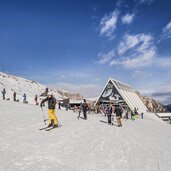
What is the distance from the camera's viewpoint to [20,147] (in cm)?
695

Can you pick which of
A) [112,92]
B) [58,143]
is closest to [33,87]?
[112,92]

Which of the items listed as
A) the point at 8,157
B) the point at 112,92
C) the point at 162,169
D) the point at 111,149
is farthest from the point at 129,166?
the point at 112,92

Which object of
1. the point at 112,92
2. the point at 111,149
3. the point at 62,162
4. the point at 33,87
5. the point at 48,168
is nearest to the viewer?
the point at 48,168

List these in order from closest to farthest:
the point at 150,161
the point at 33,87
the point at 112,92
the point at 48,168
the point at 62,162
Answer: the point at 48,168 < the point at 62,162 < the point at 150,161 < the point at 112,92 < the point at 33,87

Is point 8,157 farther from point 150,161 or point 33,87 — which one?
point 33,87

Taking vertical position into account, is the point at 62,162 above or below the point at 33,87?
below

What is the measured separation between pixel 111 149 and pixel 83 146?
3.42 feet

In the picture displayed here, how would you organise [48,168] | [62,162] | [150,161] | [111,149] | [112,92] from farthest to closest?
[112,92]
[111,149]
[150,161]
[62,162]
[48,168]

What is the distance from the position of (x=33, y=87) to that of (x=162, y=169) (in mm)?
81008

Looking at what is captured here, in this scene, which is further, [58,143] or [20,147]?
[58,143]

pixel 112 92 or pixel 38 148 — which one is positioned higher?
pixel 112 92

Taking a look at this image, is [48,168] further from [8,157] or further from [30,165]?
[8,157]

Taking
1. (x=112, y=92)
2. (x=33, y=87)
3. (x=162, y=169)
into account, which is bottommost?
(x=162, y=169)

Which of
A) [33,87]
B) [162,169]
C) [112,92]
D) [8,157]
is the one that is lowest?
[162,169]
